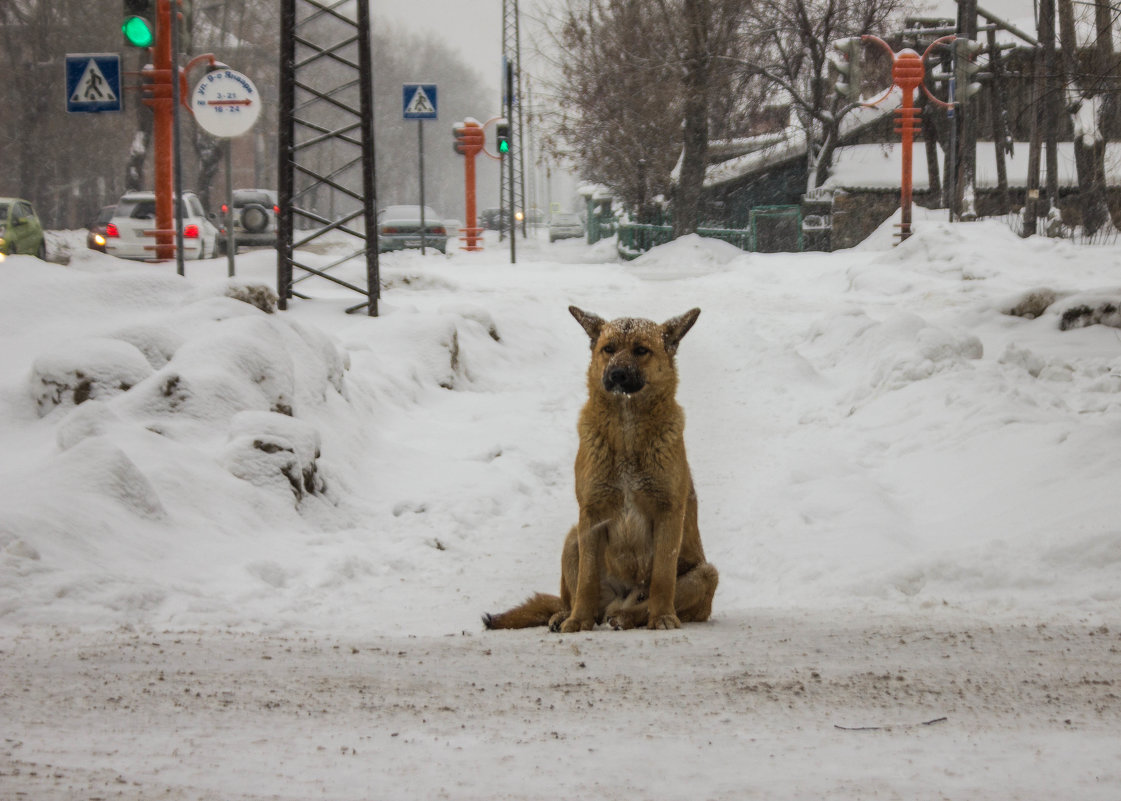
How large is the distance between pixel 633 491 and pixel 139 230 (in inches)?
1039

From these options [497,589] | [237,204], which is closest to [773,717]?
[497,589]

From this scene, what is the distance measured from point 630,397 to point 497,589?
2245mm

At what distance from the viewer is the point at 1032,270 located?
69.9ft

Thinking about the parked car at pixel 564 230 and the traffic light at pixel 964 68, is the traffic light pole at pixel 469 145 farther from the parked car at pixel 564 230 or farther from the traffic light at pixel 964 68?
the parked car at pixel 564 230

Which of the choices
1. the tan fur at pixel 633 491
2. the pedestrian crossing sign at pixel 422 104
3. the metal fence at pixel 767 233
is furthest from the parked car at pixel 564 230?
the tan fur at pixel 633 491

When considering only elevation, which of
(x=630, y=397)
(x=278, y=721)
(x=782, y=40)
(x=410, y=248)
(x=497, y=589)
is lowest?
(x=497, y=589)

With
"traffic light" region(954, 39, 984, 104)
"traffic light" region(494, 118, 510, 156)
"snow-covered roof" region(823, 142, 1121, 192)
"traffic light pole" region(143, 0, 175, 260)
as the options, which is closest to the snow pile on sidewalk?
"traffic light pole" region(143, 0, 175, 260)

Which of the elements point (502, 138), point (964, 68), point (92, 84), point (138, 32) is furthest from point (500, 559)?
point (502, 138)

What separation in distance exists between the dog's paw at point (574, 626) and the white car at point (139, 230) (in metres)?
24.7

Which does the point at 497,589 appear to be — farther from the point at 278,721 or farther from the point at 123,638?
the point at 278,721

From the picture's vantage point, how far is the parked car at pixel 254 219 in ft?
109

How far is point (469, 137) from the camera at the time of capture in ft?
133

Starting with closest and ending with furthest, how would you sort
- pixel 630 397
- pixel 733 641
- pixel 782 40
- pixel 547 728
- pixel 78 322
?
pixel 547 728, pixel 733 641, pixel 630 397, pixel 78 322, pixel 782 40

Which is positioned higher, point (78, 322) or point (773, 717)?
point (78, 322)
